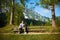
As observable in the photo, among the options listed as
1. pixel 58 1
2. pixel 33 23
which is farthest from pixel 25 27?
pixel 58 1

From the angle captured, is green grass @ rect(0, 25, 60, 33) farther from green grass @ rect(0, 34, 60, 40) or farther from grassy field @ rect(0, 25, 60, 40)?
green grass @ rect(0, 34, 60, 40)

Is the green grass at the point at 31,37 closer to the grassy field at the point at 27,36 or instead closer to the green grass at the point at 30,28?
the grassy field at the point at 27,36

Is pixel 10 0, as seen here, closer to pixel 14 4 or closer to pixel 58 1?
pixel 14 4

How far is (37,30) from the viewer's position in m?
4.86

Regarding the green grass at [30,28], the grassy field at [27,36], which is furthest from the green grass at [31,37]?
the green grass at [30,28]

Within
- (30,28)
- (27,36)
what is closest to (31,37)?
(27,36)

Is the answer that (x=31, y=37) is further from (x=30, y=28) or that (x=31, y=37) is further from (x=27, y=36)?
(x=30, y=28)

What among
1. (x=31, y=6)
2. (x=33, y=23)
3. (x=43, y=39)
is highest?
(x=31, y=6)

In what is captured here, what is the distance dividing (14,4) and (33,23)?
0.58m

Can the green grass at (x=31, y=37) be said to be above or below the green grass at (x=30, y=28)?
below

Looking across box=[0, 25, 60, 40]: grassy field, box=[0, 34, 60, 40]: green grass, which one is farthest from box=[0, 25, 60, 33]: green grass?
box=[0, 34, 60, 40]: green grass

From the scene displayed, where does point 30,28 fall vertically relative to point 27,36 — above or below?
above

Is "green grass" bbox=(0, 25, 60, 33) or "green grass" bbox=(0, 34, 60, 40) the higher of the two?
"green grass" bbox=(0, 25, 60, 33)

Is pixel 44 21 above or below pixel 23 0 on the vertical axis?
below
